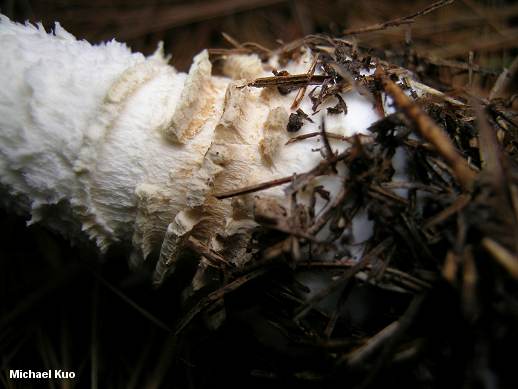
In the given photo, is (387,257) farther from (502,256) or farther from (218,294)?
(218,294)

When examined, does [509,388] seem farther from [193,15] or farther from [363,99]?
[193,15]

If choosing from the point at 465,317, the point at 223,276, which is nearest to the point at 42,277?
the point at 223,276

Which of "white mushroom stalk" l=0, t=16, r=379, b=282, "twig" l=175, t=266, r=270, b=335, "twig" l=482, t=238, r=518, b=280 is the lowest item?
"twig" l=482, t=238, r=518, b=280

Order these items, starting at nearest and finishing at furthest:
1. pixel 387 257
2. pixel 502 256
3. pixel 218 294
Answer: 1. pixel 502 256
2. pixel 387 257
3. pixel 218 294

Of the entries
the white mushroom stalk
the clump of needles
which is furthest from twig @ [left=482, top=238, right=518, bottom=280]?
the white mushroom stalk

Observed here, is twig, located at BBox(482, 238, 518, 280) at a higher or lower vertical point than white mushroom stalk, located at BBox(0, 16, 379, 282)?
lower

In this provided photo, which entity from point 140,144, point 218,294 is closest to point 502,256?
point 218,294

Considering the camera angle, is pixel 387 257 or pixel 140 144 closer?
pixel 387 257

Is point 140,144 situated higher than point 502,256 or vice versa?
point 140,144

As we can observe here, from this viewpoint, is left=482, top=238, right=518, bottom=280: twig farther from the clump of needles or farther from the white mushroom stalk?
the white mushroom stalk
